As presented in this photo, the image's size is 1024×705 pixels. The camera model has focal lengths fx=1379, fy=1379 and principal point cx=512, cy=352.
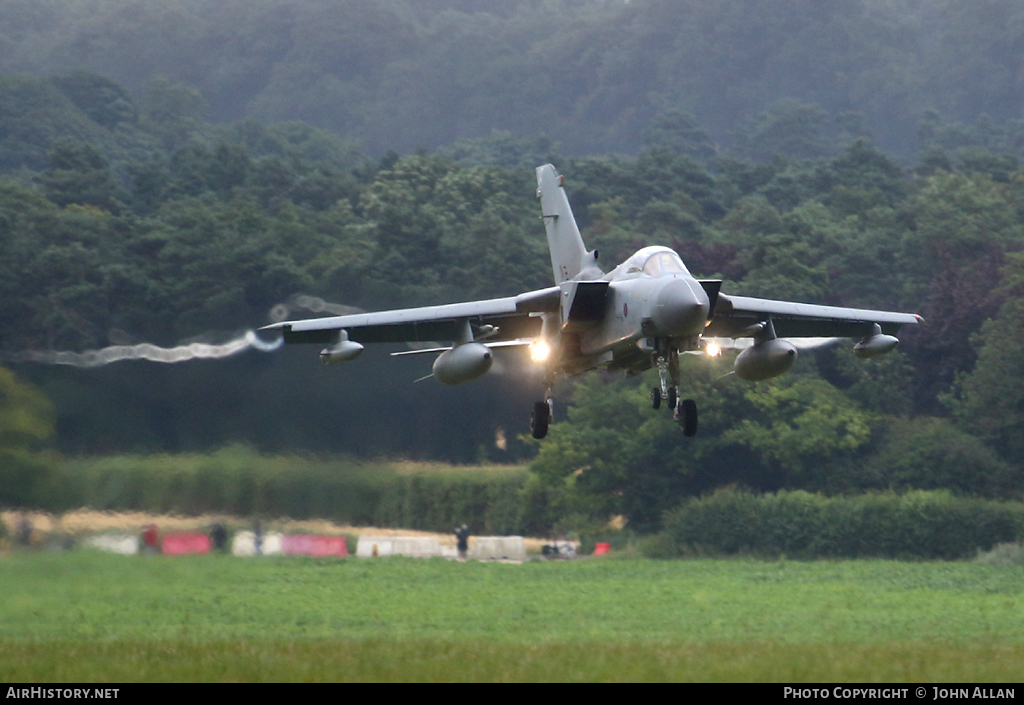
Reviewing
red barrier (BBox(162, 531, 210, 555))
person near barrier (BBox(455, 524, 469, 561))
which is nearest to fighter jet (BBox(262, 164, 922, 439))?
red barrier (BBox(162, 531, 210, 555))

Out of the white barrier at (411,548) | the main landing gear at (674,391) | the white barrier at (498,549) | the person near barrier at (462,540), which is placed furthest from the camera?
the white barrier at (498,549)

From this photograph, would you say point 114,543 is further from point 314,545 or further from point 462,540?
point 462,540

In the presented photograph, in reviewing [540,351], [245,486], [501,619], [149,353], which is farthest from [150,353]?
[501,619]

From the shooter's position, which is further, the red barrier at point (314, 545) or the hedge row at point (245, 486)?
the red barrier at point (314, 545)

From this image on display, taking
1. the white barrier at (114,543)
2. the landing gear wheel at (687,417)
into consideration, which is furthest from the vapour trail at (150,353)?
the landing gear wheel at (687,417)

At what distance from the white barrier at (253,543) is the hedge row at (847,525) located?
122 feet

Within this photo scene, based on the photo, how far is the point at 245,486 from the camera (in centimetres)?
2367

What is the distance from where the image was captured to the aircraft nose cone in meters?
22.2

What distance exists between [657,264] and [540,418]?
4.61 meters

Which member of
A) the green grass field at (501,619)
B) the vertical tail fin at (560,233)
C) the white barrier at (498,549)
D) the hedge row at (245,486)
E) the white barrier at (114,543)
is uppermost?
the vertical tail fin at (560,233)

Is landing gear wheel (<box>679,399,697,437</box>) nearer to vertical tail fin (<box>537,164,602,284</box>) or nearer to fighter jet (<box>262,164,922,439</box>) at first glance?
fighter jet (<box>262,164,922,439</box>)

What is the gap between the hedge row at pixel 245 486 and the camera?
872 inches

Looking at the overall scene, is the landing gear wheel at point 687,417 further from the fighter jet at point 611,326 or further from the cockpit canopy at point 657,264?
the cockpit canopy at point 657,264

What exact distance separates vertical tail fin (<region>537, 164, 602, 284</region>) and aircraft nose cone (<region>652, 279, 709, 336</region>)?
19.3 ft
